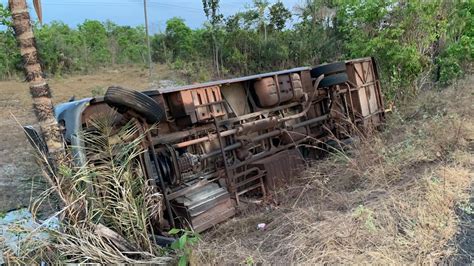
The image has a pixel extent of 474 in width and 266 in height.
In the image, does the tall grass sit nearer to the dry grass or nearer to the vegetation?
the dry grass

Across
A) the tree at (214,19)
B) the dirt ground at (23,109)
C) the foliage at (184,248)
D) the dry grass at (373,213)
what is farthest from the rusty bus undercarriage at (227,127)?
the tree at (214,19)

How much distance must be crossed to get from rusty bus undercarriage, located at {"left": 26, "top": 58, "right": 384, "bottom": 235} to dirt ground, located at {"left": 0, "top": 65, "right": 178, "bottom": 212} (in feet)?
4.42

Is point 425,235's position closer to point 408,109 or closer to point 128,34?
point 408,109

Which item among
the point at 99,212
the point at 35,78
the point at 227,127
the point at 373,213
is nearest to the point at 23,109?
the point at 227,127

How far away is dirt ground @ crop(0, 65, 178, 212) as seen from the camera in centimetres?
786

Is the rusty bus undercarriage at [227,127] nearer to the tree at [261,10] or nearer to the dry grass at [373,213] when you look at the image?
the dry grass at [373,213]

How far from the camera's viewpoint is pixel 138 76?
2211cm

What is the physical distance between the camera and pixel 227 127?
6574mm

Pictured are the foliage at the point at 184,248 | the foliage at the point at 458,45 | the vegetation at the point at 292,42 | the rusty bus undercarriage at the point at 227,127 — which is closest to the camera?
the foliage at the point at 184,248

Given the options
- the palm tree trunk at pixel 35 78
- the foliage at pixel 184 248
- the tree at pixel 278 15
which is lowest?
the foliage at pixel 184 248

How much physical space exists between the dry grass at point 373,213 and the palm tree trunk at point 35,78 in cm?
186

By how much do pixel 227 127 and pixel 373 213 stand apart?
337 centimetres

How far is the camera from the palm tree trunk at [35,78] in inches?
152

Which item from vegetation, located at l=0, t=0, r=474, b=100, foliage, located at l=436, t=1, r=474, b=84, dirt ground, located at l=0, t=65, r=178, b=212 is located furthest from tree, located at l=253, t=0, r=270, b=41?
foliage, located at l=436, t=1, r=474, b=84
